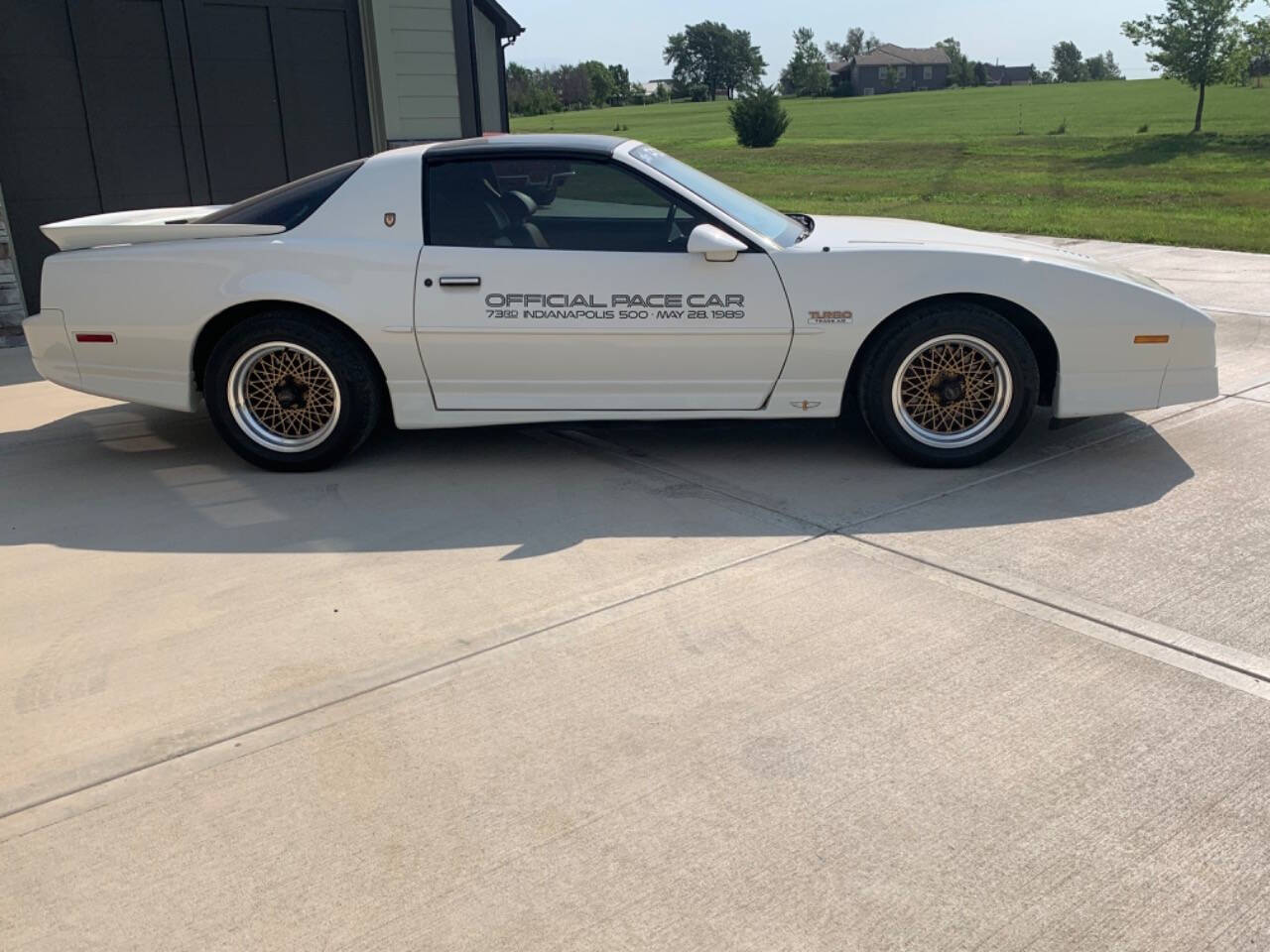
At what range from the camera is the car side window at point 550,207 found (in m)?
5.09

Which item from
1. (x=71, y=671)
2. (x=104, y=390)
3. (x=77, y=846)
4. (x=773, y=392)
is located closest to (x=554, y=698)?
(x=77, y=846)

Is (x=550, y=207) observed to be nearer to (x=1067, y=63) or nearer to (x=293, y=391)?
(x=293, y=391)

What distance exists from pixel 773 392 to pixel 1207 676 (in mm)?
2294

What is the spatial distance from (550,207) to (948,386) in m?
1.96

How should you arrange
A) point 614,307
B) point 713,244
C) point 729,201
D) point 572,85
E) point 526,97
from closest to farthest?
point 713,244
point 614,307
point 729,201
point 526,97
point 572,85

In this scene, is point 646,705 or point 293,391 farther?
point 293,391

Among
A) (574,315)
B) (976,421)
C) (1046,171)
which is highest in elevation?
(574,315)

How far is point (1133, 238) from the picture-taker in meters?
12.6

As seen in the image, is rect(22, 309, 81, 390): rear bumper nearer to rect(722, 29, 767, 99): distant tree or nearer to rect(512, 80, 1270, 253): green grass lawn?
rect(512, 80, 1270, 253): green grass lawn

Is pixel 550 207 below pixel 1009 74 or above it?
below

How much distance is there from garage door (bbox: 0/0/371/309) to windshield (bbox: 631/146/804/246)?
5092 mm

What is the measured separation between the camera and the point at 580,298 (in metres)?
5.01

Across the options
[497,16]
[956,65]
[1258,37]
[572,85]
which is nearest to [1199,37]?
[1258,37]

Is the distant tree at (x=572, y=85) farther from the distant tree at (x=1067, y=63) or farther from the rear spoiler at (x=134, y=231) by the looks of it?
the rear spoiler at (x=134, y=231)
